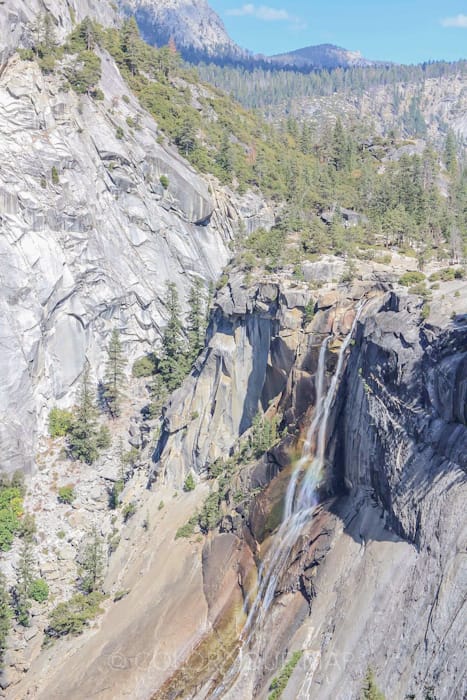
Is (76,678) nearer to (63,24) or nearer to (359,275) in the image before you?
(359,275)

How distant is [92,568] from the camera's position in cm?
5478

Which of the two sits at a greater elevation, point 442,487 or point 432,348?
point 432,348

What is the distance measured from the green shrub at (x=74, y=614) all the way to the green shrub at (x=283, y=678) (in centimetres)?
1994

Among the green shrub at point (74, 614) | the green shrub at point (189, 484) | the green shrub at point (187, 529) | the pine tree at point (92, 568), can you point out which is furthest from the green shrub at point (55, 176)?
the green shrub at point (74, 614)

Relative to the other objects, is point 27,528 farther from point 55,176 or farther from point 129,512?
point 55,176

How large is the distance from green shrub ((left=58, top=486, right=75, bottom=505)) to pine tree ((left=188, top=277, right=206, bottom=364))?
1818 centimetres

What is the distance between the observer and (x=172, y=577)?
50.0m

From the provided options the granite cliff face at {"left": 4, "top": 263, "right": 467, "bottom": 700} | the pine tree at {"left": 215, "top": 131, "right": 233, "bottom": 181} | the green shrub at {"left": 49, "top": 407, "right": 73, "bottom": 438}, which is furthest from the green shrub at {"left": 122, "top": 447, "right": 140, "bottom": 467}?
the pine tree at {"left": 215, "top": 131, "right": 233, "bottom": 181}

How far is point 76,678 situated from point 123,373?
35.6 m

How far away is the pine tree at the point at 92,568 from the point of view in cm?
5453

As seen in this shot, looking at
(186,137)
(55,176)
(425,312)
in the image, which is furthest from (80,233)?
(425,312)

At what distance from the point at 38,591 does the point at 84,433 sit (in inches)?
642

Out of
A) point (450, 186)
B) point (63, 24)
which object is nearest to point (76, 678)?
point (63, 24)

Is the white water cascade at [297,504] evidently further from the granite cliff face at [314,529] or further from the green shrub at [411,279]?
the green shrub at [411,279]
